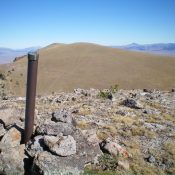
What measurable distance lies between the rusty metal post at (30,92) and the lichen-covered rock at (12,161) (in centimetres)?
74

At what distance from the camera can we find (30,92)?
10.3 meters

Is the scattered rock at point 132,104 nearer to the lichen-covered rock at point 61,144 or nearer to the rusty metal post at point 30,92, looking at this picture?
the lichen-covered rock at point 61,144

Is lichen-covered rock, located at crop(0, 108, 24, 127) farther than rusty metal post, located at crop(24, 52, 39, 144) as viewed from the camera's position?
Yes

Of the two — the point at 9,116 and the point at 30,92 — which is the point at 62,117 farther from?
the point at 30,92

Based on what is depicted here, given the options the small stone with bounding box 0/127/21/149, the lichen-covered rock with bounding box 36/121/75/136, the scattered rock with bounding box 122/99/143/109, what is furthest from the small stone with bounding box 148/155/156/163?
the scattered rock with bounding box 122/99/143/109

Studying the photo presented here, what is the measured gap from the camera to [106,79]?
258ft

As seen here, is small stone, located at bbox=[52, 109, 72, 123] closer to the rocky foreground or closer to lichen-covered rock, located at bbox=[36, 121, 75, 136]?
the rocky foreground

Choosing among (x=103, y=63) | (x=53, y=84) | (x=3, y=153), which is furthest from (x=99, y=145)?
(x=103, y=63)

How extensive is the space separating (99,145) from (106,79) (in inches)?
2651

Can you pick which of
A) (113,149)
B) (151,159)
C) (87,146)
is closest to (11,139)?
(87,146)

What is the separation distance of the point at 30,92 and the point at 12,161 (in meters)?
2.28

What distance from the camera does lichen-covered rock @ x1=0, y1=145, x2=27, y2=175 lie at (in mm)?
9758

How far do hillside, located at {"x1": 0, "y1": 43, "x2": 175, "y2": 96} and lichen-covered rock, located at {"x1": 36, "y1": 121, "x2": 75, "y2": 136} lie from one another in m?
48.2

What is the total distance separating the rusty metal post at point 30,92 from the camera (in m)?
10.1
